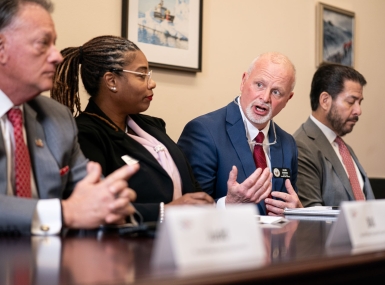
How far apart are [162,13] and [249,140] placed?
3.53 ft

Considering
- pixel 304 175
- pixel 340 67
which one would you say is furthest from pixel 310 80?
pixel 304 175

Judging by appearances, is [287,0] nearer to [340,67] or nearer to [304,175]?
[340,67]

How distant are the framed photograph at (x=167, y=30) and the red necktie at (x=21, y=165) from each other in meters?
1.83

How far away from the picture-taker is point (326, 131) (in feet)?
14.6

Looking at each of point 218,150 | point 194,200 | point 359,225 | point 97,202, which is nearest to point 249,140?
point 218,150

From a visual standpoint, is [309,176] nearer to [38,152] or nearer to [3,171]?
[38,152]

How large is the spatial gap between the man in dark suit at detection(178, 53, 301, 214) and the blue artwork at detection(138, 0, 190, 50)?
594 millimetres

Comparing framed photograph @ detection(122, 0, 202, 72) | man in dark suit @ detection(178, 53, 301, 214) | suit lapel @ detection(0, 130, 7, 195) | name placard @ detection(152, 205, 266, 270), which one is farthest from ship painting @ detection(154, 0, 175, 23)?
name placard @ detection(152, 205, 266, 270)

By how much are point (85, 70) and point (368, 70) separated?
371 centimetres

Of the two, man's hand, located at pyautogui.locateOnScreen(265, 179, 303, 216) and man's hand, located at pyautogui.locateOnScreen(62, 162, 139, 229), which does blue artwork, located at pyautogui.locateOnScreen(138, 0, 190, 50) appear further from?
man's hand, located at pyautogui.locateOnScreen(62, 162, 139, 229)

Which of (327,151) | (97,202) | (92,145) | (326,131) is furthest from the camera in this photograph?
(326,131)

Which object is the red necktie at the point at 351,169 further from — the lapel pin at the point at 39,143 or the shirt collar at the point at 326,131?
the lapel pin at the point at 39,143

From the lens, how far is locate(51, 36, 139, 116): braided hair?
299 cm

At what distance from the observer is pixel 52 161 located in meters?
2.03
